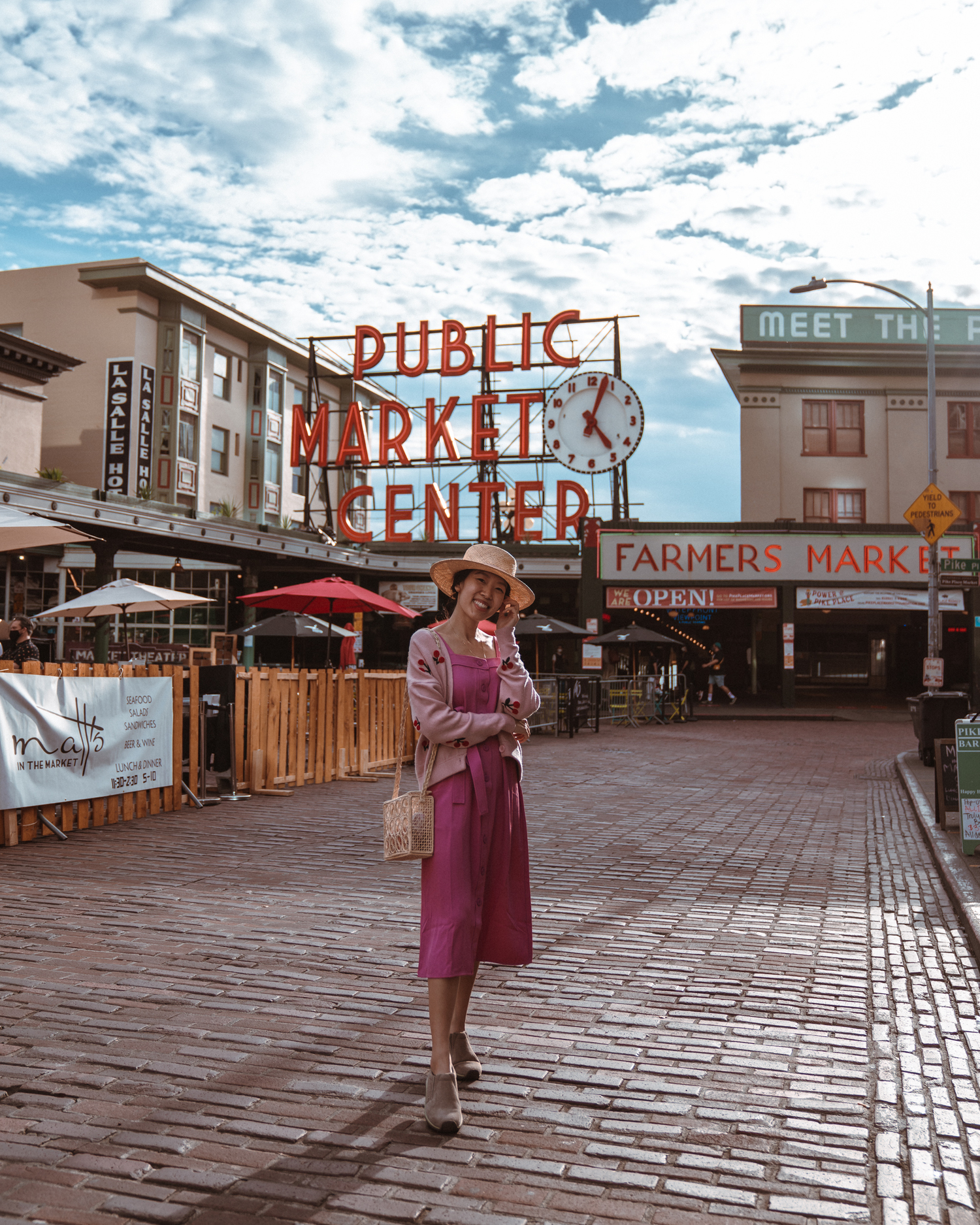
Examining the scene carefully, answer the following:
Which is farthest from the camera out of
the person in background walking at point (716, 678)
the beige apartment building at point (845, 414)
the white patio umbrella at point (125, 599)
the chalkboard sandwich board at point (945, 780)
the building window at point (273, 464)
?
the building window at point (273, 464)

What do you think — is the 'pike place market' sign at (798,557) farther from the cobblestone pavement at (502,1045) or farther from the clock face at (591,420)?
the cobblestone pavement at (502,1045)

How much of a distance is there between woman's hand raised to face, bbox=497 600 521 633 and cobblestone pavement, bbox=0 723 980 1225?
171 centimetres

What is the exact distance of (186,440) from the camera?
40.4m

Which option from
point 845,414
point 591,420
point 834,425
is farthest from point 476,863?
point 845,414

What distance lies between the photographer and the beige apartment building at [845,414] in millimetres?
34750

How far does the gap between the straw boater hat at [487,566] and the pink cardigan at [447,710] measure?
29cm

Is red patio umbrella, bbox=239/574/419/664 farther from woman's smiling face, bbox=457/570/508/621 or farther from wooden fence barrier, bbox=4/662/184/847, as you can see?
woman's smiling face, bbox=457/570/508/621

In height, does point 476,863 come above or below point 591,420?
below

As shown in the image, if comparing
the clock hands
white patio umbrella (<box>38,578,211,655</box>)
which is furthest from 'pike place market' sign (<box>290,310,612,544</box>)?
white patio umbrella (<box>38,578,211,655</box>)

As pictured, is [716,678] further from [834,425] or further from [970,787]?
[970,787]

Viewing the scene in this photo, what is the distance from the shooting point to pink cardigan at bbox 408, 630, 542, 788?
12.3 ft

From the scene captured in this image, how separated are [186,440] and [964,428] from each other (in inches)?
1100

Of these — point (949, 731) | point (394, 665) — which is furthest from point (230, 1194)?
point (394, 665)

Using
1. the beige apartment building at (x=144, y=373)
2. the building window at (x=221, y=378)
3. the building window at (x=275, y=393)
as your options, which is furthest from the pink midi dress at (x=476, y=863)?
the building window at (x=275, y=393)
